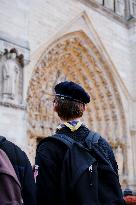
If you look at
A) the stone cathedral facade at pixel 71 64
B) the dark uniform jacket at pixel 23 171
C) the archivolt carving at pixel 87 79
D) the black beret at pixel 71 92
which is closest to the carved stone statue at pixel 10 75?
the stone cathedral facade at pixel 71 64

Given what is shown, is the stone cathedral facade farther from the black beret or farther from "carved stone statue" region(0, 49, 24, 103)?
the black beret

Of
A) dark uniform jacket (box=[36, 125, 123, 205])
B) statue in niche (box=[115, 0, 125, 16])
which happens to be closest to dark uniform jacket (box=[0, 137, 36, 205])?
dark uniform jacket (box=[36, 125, 123, 205])

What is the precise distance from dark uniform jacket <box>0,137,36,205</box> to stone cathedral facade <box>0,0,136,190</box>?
4.83m

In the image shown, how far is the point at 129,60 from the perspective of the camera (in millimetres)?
10289

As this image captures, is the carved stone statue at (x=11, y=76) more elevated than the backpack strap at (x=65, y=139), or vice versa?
the carved stone statue at (x=11, y=76)

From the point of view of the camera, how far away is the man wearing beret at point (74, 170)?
59.6 inches

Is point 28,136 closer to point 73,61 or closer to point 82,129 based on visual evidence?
point 73,61

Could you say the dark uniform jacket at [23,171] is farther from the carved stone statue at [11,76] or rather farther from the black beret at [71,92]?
the carved stone statue at [11,76]

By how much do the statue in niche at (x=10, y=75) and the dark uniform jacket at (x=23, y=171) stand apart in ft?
16.2

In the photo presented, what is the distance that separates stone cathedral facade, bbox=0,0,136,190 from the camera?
6707 millimetres

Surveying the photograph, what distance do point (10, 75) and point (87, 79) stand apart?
11.3 ft

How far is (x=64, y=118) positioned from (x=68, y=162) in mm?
258

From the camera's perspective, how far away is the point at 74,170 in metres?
1.53

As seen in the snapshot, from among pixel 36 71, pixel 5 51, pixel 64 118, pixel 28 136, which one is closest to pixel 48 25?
pixel 36 71
